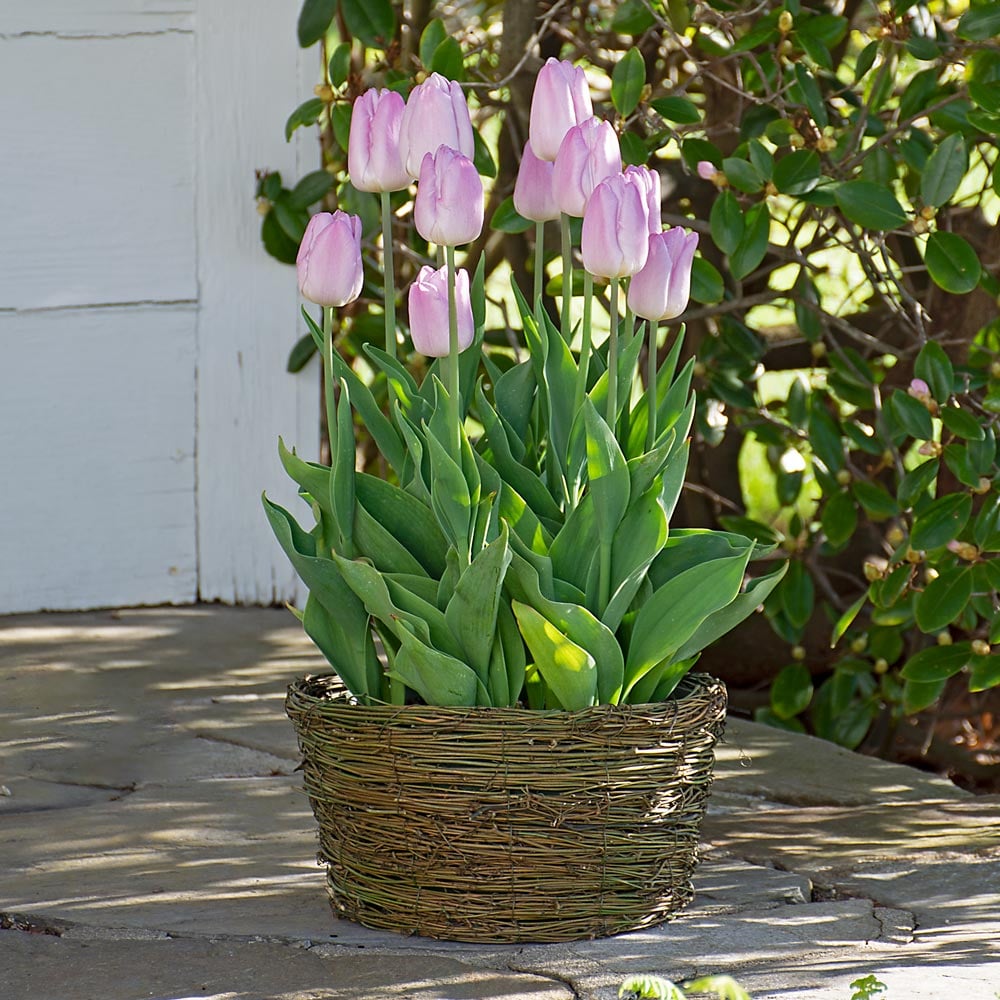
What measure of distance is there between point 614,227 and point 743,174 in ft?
3.94

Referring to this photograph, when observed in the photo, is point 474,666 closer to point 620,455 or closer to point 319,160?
point 620,455

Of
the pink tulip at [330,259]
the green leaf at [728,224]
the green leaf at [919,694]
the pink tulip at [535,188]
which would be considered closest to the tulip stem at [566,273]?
the pink tulip at [535,188]

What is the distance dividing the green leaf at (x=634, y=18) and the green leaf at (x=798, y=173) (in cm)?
45

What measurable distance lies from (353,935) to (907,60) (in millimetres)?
3465

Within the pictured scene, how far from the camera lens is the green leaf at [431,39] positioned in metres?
2.92

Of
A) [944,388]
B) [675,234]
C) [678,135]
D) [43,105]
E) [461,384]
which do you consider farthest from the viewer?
[43,105]

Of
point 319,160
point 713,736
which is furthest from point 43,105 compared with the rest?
point 713,736

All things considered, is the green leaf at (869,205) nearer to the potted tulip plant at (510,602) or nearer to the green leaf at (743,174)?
the green leaf at (743,174)

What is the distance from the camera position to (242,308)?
134 inches

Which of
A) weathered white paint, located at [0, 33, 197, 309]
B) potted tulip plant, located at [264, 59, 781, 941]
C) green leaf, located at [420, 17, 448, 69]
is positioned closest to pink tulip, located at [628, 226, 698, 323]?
potted tulip plant, located at [264, 59, 781, 941]

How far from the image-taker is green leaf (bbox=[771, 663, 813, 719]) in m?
3.55

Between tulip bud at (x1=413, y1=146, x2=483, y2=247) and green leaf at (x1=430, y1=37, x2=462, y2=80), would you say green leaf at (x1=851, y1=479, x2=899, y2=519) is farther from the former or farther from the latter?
tulip bud at (x1=413, y1=146, x2=483, y2=247)

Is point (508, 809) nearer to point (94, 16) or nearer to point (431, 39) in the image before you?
point (431, 39)

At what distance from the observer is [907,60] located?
444 cm
